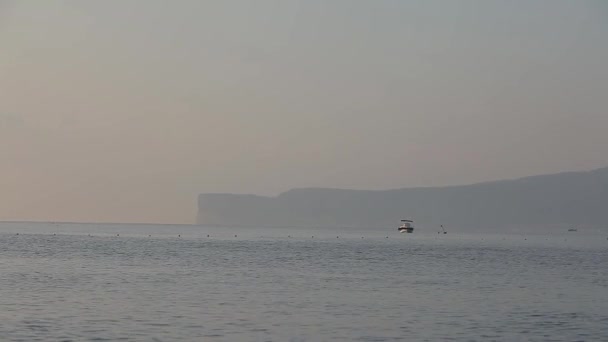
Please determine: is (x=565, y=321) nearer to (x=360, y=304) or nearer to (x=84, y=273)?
(x=360, y=304)

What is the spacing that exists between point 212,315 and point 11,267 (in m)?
33.0

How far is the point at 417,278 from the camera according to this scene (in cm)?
5975

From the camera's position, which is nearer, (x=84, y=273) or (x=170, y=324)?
(x=170, y=324)

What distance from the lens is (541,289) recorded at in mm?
51781

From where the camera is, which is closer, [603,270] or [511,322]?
[511,322]

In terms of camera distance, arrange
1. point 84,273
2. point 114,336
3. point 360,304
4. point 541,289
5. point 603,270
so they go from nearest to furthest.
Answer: point 114,336, point 360,304, point 541,289, point 84,273, point 603,270

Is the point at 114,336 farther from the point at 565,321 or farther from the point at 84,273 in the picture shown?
the point at 84,273

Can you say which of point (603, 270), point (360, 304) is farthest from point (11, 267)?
point (603, 270)

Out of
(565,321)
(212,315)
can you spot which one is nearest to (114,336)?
(212,315)

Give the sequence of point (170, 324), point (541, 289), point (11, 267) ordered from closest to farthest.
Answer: point (170, 324) < point (541, 289) < point (11, 267)

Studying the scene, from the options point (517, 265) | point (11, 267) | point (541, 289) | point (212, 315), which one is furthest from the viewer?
point (517, 265)

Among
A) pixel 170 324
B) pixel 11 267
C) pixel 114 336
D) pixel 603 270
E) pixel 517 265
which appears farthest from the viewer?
pixel 517 265

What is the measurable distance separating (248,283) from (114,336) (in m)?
23.1

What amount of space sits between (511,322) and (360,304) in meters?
7.84
